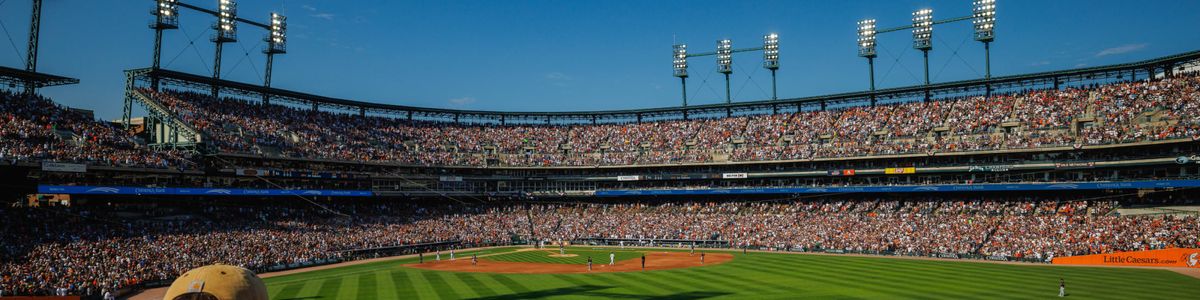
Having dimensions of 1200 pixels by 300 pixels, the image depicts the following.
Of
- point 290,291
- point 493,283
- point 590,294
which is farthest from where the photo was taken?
point 493,283

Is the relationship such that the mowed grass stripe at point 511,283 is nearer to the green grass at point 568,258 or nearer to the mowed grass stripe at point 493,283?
the mowed grass stripe at point 493,283

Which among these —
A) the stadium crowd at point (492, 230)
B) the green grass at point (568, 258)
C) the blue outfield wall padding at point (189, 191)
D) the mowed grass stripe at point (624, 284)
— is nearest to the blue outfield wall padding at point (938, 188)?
the stadium crowd at point (492, 230)

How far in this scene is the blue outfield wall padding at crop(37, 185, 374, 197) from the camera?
1847 inches

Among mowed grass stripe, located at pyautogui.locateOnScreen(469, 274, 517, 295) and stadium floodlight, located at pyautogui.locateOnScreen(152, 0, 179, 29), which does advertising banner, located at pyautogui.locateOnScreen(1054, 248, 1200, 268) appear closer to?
mowed grass stripe, located at pyautogui.locateOnScreen(469, 274, 517, 295)

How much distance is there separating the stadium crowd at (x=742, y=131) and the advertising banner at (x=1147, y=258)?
12401mm

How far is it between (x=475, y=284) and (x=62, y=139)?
107ft

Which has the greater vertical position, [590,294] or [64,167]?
[64,167]

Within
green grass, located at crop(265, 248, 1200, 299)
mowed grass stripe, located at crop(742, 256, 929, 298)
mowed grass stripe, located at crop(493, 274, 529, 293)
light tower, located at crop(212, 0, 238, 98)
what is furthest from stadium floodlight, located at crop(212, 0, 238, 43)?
mowed grass stripe, located at crop(742, 256, 929, 298)

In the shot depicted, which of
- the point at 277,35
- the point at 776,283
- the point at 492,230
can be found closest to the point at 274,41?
the point at 277,35

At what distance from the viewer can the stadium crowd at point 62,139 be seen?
46.1 m

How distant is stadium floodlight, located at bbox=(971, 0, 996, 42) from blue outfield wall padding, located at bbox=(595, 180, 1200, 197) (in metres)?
16.5

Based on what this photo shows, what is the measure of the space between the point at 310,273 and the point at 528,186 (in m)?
39.4

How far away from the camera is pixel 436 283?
131ft

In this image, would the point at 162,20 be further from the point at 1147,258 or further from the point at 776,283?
the point at 1147,258
